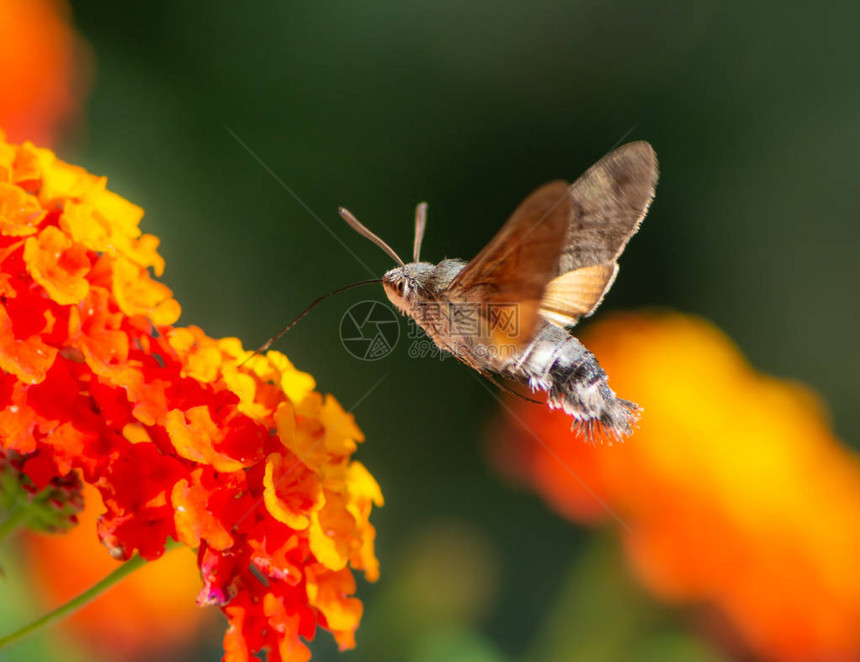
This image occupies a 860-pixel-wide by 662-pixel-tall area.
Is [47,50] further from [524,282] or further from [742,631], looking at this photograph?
[742,631]

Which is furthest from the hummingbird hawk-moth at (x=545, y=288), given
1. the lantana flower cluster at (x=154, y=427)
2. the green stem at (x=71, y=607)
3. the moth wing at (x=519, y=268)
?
the green stem at (x=71, y=607)

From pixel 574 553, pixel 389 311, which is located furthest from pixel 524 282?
pixel 574 553

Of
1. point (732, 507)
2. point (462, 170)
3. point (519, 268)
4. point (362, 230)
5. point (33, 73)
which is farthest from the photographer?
point (462, 170)

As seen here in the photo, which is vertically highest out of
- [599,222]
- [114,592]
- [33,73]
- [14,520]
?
[599,222]

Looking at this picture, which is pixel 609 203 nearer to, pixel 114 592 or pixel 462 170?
pixel 114 592

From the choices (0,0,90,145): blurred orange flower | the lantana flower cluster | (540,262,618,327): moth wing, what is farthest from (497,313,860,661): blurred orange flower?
(0,0,90,145): blurred orange flower

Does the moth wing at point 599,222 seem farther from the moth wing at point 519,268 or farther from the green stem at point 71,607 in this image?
the green stem at point 71,607

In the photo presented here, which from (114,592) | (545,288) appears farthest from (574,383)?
(114,592)
